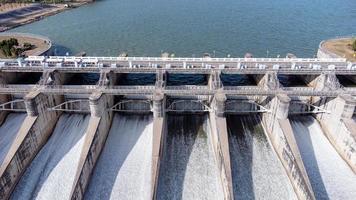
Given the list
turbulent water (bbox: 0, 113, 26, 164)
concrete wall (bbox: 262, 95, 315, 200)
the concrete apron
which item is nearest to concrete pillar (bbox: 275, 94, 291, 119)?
concrete wall (bbox: 262, 95, 315, 200)

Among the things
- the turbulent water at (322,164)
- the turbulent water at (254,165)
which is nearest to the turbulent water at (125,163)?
the turbulent water at (254,165)

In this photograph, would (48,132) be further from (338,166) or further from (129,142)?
(338,166)

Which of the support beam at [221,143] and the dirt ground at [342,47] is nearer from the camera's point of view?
the support beam at [221,143]

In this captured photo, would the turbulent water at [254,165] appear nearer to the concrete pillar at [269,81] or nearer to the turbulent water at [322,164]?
the turbulent water at [322,164]

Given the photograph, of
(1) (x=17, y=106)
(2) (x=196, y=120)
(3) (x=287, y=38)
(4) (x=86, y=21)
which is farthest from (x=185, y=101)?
(4) (x=86, y=21)

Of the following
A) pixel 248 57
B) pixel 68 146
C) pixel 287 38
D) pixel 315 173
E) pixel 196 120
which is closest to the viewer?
pixel 315 173
